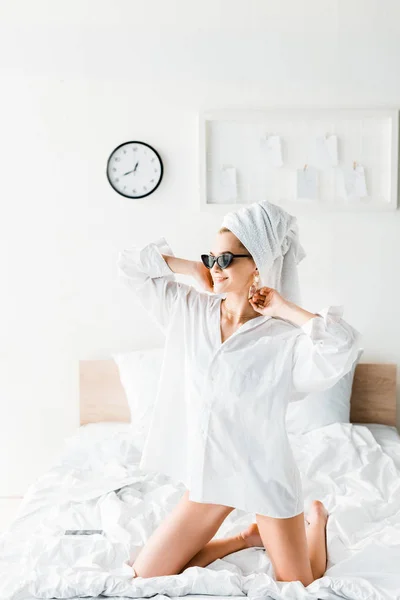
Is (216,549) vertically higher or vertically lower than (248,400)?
lower

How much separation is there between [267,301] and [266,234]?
20 centimetres

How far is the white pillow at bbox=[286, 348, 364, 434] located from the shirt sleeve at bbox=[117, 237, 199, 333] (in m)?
1.22

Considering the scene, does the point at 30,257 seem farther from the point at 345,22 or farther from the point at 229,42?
the point at 345,22

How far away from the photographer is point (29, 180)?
365cm

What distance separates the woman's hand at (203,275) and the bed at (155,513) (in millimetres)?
787

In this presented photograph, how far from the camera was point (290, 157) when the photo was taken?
356 cm

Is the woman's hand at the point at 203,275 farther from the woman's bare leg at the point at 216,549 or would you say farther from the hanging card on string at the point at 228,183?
the hanging card on string at the point at 228,183

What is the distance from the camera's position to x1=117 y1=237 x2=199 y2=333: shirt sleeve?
2.21m

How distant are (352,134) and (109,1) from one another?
4.44 feet

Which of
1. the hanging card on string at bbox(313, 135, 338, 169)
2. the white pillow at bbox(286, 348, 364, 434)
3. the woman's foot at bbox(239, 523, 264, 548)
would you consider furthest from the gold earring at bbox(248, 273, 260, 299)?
the hanging card on string at bbox(313, 135, 338, 169)

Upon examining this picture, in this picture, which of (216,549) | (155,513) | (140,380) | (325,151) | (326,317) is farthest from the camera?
(325,151)

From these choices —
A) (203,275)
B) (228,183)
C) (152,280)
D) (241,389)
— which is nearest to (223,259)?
(203,275)

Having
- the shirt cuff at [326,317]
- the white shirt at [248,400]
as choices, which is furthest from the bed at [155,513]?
the shirt cuff at [326,317]

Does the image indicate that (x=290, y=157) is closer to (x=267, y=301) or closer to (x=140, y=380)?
(x=140, y=380)
